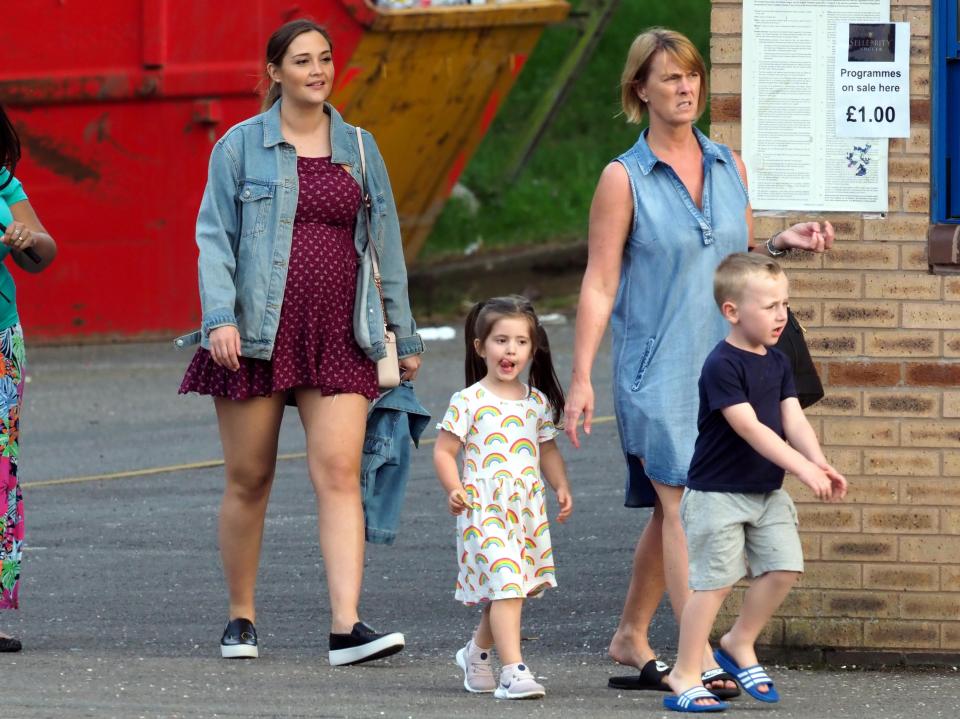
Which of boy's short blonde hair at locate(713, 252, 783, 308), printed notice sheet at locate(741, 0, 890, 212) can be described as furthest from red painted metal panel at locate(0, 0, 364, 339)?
boy's short blonde hair at locate(713, 252, 783, 308)

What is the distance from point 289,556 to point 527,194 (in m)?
11.8

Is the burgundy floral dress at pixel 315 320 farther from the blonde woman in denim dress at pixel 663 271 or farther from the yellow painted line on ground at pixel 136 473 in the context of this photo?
the yellow painted line on ground at pixel 136 473

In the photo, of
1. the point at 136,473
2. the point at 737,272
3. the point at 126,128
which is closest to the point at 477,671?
the point at 737,272

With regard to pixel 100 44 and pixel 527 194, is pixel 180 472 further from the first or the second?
pixel 527 194

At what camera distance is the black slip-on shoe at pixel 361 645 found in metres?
5.80

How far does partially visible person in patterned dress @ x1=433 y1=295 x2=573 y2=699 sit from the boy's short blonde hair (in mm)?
570

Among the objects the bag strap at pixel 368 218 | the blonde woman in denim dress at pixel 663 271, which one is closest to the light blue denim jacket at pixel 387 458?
the bag strap at pixel 368 218

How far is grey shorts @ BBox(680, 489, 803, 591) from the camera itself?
5.15 metres

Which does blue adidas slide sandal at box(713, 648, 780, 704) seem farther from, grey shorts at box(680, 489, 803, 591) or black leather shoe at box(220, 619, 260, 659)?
black leather shoe at box(220, 619, 260, 659)

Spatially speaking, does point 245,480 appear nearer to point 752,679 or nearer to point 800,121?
point 752,679

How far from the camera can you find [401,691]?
18.2 feet

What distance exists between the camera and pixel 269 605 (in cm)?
707

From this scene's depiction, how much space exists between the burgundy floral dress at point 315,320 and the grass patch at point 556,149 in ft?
37.2

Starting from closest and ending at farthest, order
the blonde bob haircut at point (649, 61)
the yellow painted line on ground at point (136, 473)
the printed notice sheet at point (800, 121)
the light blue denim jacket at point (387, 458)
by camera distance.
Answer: the blonde bob haircut at point (649, 61), the printed notice sheet at point (800, 121), the light blue denim jacket at point (387, 458), the yellow painted line on ground at point (136, 473)
